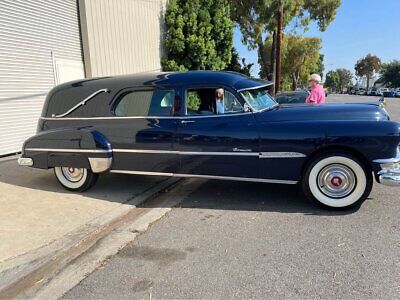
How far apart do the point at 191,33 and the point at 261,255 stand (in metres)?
13.2

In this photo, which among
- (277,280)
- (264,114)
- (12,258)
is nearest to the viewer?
(277,280)

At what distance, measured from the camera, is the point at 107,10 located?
11914 millimetres

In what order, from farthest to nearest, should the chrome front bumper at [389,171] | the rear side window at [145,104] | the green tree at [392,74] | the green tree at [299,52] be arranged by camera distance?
the green tree at [392,74]
the green tree at [299,52]
the rear side window at [145,104]
the chrome front bumper at [389,171]

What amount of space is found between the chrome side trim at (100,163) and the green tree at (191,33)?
1022cm

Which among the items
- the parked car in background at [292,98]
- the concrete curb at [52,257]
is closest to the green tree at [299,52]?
the parked car in background at [292,98]

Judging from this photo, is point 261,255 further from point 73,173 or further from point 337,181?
point 73,173

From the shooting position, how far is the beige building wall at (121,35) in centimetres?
1128

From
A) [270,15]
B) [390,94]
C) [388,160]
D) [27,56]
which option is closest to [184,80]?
[388,160]

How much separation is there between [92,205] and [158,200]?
986 mm

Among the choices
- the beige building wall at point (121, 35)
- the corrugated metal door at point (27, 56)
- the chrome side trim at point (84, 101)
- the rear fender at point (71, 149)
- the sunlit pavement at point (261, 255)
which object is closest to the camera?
the sunlit pavement at point (261, 255)

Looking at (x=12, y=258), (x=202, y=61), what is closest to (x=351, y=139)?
(x=12, y=258)

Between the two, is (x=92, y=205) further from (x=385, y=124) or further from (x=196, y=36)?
(x=196, y=36)

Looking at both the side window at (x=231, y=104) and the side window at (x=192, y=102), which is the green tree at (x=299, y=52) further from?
the side window at (x=231, y=104)

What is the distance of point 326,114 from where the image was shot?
488 cm
